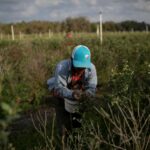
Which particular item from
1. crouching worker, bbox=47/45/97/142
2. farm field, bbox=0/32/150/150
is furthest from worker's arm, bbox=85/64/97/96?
farm field, bbox=0/32/150/150

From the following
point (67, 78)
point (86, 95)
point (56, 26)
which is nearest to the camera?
point (86, 95)

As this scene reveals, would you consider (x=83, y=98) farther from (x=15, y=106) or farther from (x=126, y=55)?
(x=126, y=55)

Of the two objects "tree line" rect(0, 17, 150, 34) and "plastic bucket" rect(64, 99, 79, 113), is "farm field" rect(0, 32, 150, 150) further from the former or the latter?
"tree line" rect(0, 17, 150, 34)

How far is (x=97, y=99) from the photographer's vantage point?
5105mm

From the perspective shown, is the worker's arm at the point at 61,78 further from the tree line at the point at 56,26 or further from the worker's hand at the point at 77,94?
the tree line at the point at 56,26

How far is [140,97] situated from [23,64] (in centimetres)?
714

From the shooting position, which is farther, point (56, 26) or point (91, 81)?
point (56, 26)

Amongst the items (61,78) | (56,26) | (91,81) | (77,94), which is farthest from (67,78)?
(56,26)

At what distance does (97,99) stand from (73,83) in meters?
0.35

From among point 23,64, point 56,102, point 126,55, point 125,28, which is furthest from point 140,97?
point 125,28

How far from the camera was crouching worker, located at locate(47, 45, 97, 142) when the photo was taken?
469cm

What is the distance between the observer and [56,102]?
17.2ft

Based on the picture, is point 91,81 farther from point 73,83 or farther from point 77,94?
point 77,94

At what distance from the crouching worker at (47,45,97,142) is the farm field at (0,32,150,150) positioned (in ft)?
0.59
